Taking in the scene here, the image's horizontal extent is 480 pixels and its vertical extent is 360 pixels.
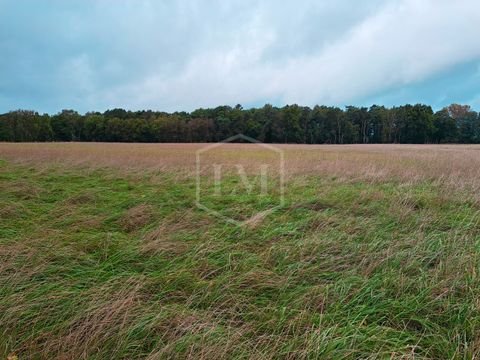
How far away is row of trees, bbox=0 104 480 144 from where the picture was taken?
72312 mm

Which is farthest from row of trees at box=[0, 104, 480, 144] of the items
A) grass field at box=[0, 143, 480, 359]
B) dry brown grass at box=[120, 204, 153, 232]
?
grass field at box=[0, 143, 480, 359]

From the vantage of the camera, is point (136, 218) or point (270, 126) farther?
point (270, 126)

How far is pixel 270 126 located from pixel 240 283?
80.1 metres

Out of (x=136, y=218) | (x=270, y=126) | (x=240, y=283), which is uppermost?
(x=270, y=126)

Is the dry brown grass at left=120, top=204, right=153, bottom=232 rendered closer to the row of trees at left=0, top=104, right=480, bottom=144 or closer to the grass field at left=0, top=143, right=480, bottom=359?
the grass field at left=0, top=143, right=480, bottom=359

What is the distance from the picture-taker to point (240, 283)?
2719 mm

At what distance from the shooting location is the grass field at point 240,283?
1.98m

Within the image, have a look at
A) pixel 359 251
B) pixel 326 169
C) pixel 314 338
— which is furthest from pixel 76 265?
pixel 326 169

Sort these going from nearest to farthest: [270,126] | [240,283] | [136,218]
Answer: [240,283], [136,218], [270,126]

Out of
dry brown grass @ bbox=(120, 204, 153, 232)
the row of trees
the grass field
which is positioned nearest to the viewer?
the grass field

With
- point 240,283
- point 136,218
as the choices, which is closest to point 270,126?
point 136,218

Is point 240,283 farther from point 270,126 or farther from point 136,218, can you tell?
point 270,126

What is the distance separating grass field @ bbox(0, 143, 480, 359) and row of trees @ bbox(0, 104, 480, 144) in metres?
71.9

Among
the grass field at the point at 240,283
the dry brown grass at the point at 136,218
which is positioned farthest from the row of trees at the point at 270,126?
the grass field at the point at 240,283
